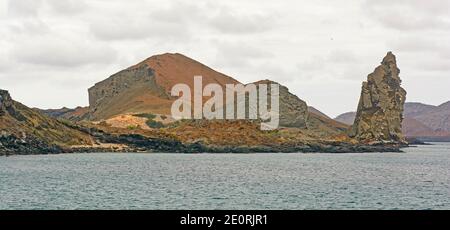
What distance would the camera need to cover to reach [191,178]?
12606 cm

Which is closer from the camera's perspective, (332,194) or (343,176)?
(332,194)

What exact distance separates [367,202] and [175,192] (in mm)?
27977

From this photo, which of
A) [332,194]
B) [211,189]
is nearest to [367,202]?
[332,194]

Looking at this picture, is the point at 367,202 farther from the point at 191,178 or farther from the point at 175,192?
the point at 191,178

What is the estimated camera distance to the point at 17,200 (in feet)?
284

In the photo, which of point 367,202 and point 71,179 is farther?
point 71,179

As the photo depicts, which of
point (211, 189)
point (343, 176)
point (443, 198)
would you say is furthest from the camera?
point (343, 176)
